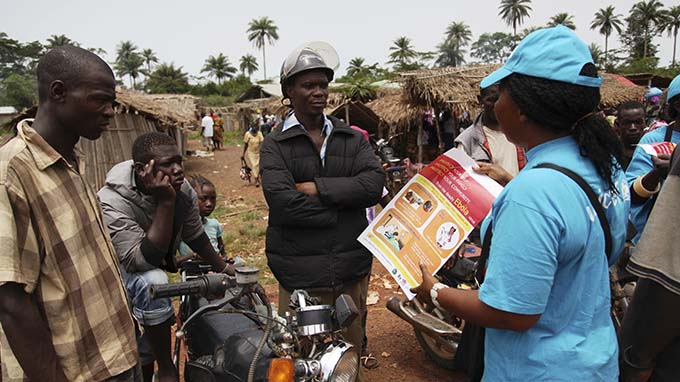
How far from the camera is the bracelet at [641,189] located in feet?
8.98

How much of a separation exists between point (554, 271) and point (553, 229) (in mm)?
127

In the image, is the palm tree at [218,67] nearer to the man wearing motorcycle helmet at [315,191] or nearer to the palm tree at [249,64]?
the palm tree at [249,64]

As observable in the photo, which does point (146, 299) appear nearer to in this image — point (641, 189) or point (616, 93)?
point (641, 189)

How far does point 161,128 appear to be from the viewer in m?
16.2

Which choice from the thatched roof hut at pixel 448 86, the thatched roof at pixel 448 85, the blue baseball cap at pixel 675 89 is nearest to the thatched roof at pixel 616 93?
the thatched roof hut at pixel 448 86

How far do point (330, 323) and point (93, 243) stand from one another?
36.5 inches

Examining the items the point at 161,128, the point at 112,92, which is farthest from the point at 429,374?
the point at 161,128

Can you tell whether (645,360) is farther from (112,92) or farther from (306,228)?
(112,92)

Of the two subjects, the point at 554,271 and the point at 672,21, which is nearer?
the point at 554,271

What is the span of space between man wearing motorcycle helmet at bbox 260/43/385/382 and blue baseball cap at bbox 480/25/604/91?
1423 millimetres

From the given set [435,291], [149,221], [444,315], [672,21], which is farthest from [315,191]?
[672,21]

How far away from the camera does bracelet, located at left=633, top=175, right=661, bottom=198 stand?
274cm

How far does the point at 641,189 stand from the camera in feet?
9.05

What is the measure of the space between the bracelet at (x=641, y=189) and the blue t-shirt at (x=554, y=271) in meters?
1.56
